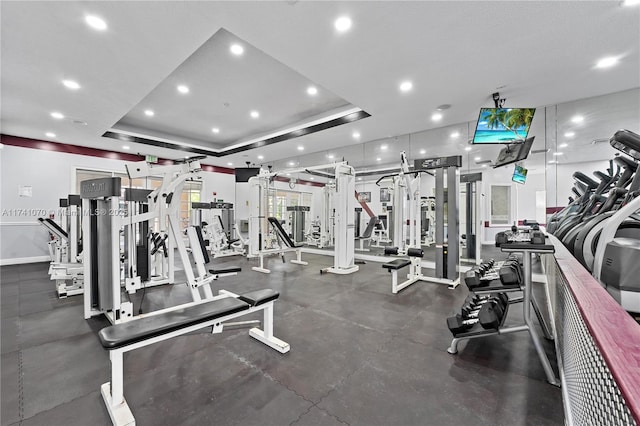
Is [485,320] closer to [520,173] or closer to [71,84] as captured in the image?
[520,173]

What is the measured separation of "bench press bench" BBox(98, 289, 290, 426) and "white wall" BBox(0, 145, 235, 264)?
742cm

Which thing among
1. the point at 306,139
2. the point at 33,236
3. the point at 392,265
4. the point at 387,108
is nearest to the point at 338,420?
the point at 392,265

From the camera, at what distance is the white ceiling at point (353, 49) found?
2.43 m

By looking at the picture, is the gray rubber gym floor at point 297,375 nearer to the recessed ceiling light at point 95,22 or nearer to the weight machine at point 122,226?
the weight machine at point 122,226

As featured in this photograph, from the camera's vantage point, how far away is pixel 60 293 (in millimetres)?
3938

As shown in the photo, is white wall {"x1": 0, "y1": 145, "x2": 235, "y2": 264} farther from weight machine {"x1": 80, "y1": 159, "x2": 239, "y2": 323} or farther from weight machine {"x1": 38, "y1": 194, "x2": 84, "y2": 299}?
weight machine {"x1": 80, "y1": 159, "x2": 239, "y2": 323}

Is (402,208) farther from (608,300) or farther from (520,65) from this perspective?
(608,300)

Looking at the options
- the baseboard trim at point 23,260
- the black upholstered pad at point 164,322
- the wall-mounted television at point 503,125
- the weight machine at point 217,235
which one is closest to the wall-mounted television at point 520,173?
the wall-mounted television at point 503,125

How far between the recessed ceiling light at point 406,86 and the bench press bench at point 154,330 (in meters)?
3.44

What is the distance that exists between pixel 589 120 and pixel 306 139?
5421mm

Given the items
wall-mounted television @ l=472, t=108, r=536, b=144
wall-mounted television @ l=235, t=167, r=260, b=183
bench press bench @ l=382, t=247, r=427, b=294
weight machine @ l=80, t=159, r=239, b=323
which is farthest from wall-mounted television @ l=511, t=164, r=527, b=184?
wall-mounted television @ l=235, t=167, r=260, b=183

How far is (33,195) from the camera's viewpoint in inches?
260

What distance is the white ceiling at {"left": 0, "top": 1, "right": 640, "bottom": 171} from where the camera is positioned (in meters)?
2.43

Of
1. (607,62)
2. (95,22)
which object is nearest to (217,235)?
(95,22)
